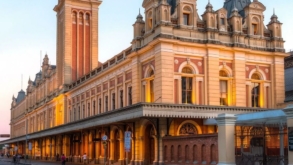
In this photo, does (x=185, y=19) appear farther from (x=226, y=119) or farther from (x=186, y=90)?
(x=226, y=119)

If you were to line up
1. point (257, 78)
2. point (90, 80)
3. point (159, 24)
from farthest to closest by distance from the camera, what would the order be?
1. point (90, 80)
2. point (257, 78)
3. point (159, 24)

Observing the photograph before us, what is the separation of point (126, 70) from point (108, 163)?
30.7ft

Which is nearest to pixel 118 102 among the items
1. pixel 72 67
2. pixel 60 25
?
pixel 72 67

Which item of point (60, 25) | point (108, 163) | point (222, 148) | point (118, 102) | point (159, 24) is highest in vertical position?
point (60, 25)

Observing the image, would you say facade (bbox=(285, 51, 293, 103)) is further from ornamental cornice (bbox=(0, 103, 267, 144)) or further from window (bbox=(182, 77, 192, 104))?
window (bbox=(182, 77, 192, 104))

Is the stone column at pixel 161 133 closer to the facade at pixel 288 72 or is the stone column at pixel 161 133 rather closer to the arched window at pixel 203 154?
the arched window at pixel 203 154

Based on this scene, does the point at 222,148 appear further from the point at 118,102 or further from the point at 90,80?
the point at 90,80

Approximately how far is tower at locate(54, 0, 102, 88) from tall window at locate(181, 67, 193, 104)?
3064cm

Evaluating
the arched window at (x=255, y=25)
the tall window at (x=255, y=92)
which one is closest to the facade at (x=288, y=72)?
the tall window at (x=255, y=92)

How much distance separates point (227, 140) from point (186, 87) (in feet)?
51.2

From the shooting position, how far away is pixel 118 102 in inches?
1764

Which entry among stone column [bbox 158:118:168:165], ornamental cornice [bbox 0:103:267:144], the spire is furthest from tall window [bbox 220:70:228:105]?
stone column [bbox 158:118:168:165]

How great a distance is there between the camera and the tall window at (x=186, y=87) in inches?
1439

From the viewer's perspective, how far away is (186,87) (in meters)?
36.7
